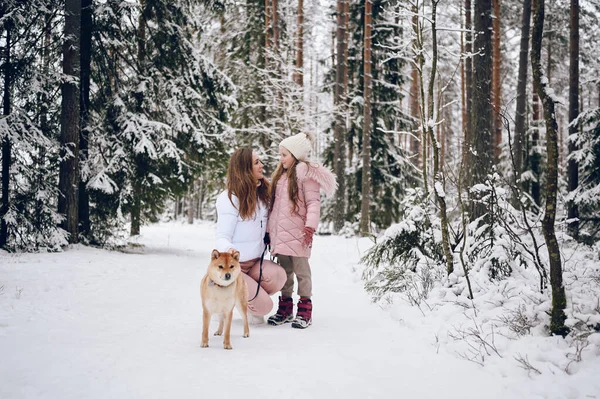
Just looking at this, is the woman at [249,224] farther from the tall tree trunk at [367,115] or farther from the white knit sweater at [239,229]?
the tall tree trunk at [367,115]

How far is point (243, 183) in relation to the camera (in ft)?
15.4

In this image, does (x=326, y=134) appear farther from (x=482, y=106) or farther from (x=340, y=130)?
(x=482, y=106)

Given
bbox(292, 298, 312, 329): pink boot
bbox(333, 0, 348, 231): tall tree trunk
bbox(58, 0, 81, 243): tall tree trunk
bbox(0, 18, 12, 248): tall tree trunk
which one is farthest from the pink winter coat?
bbox(333, 0, 348, 231): tall tree trunk

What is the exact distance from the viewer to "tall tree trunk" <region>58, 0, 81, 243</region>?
9148 mm

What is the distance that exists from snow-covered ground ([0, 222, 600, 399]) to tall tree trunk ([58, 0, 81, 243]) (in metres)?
3.25

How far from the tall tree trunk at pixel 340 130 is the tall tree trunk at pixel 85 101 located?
8.70 metres

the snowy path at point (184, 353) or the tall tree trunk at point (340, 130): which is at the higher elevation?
the tall tree trunk at point (340, 130)

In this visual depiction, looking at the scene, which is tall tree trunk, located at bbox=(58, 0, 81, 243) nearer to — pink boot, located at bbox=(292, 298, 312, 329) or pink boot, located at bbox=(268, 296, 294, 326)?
pink boot, located at bbox=(268, 296, 294, 326)

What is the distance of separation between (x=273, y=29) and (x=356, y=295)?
547 inches

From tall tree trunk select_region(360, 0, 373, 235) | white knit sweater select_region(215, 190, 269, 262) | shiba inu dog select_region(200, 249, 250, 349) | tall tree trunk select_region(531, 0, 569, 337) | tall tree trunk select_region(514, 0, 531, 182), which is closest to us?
tall tree trunk select_region(531, 0, 569, 337)

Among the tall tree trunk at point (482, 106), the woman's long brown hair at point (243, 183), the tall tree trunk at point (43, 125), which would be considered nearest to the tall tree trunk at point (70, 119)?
the tall tree trunk at point (43, 125)

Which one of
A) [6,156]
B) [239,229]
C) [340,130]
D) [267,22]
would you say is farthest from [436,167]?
[267,22]

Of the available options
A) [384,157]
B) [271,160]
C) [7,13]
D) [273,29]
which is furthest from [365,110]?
[7,13]

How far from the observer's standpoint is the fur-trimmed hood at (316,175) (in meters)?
4.86
